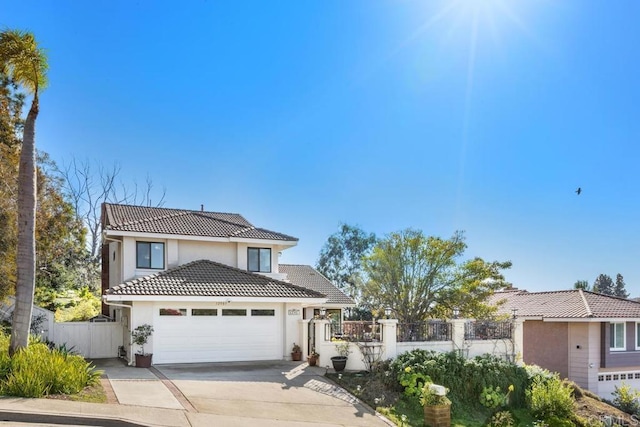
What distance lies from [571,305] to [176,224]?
772 inches

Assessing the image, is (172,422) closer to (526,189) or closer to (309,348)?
(309,348)

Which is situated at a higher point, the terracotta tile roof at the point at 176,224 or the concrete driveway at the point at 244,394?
the terracotta tile roof at the point at 176,224

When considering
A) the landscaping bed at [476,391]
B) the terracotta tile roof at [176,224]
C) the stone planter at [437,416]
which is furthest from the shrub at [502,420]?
the terracotta tile roof at [176,224]

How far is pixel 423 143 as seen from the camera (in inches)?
841

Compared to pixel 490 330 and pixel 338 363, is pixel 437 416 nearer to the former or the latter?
pixel 338 363

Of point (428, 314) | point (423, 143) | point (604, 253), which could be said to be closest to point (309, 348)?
point (428, 314)

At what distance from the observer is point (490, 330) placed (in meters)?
18.6

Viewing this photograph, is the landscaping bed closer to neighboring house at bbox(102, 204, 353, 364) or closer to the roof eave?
→ the roof eave

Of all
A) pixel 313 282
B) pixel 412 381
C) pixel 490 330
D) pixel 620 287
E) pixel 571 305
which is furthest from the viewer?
pixel 620 287

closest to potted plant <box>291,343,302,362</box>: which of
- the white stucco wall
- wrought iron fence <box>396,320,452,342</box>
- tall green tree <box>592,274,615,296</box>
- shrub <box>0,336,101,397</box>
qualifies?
wrought iron fence <box>396,320,452,342</box>

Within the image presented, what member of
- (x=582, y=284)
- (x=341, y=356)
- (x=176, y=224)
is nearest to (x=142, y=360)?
(x=341, y=356)

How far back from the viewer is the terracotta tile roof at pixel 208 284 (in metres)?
17.6

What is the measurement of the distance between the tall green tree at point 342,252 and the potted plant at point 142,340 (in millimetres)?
30856

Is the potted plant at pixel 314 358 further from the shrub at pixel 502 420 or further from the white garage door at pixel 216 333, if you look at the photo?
the shrub at pixel 502 420
